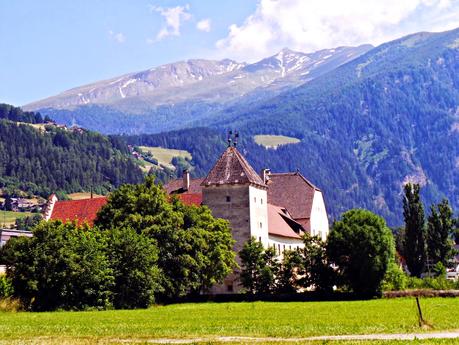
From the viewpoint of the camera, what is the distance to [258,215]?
101500 mm

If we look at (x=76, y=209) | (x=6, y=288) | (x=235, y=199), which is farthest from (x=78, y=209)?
(x=6, y=288)

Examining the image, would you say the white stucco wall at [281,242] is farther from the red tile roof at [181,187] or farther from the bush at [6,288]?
the bush at [6,288]

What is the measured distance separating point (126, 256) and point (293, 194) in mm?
60669

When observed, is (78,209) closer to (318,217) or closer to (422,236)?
(318,217)

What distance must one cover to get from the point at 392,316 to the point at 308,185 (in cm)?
7981

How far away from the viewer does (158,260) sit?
81000mm

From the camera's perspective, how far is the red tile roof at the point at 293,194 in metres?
128

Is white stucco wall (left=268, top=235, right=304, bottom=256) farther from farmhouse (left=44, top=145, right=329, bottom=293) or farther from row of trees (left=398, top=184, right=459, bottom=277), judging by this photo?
row of trees (left=398, top=184, right=459, bottom=277)

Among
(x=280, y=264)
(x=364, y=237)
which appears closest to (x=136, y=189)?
(x=280, y=264)

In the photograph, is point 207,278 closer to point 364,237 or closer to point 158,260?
point 158,260

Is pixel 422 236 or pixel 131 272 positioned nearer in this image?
pixel 131 272

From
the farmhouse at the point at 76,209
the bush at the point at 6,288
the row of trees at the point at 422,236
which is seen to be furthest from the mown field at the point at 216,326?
the farmhouse at the point at 76,209

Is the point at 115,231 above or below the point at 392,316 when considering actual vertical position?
above

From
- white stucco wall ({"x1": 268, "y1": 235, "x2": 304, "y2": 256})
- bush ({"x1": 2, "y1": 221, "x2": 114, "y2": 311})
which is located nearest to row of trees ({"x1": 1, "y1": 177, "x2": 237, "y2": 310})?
bush ({"x1": 2, "y1": 221, "x2": 114, "y2": 311})
